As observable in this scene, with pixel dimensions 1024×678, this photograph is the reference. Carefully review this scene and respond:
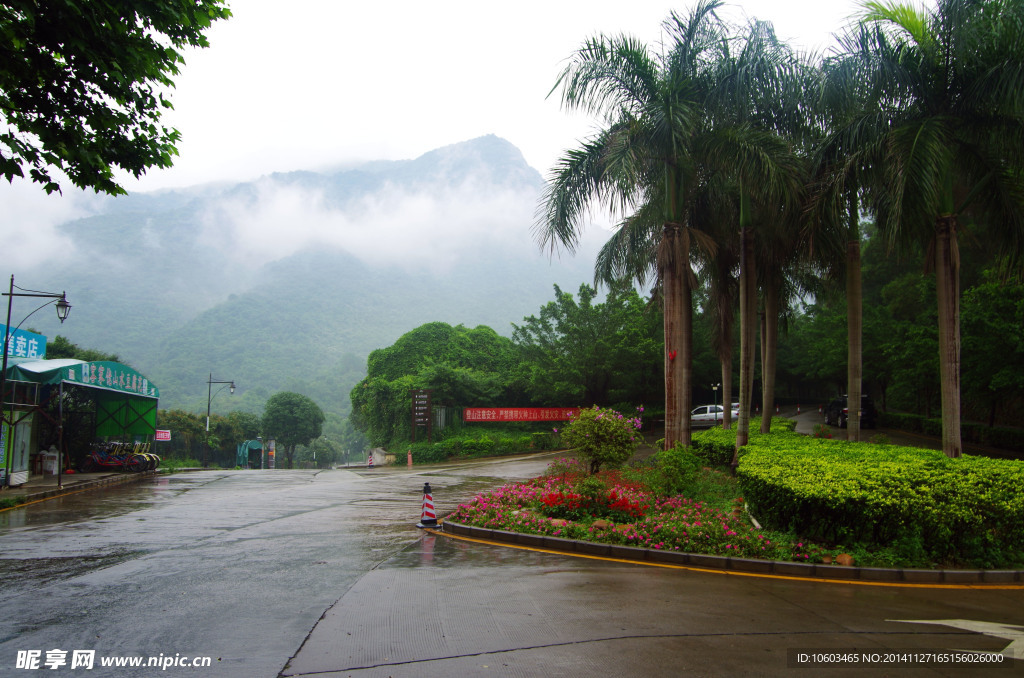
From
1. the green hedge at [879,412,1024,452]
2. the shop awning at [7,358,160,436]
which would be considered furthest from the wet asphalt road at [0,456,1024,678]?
the green hedge at [879,412,1024,452]

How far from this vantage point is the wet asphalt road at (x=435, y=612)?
4625 mm

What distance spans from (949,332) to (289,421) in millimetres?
75050

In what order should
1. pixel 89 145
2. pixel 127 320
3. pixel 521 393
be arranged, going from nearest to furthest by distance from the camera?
pixel 89 145 → pixel 521 393 → pixel 127 320

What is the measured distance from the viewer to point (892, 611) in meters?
6.03

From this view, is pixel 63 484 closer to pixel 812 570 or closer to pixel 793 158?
pixel 812 570

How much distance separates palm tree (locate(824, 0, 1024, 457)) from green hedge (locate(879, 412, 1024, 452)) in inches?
618

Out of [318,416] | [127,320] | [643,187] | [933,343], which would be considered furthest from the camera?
[127,320]

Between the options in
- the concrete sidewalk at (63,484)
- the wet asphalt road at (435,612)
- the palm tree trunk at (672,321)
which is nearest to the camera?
the wet asphalt road at (435,612)

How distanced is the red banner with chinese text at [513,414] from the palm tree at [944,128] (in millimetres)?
27328

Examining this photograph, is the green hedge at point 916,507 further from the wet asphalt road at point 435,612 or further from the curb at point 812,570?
the wet asphalt road at point 435,612

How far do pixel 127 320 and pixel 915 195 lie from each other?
18560cm

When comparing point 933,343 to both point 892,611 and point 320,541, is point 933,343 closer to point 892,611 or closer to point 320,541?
point 892,611

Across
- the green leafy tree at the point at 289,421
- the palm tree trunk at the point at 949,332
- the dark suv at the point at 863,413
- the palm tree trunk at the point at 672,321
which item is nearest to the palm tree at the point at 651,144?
the palm tree trunk at the point at 672,321

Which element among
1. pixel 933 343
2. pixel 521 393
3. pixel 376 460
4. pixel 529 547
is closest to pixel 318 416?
pixel 376 460
